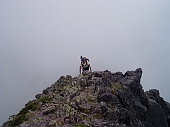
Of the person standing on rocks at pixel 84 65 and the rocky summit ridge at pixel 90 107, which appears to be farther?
the person standing on rocks at pixel 84 65

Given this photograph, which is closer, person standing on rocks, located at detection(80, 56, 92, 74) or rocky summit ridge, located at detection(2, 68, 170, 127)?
rocky summit ridge, located at detection(2, 68, 170, 127)

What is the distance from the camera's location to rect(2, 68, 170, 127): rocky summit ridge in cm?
1731

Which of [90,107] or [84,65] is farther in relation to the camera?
[84,65]

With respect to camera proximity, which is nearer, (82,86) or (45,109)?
(45,109)

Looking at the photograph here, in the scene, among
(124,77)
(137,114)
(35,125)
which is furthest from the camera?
(124,77)

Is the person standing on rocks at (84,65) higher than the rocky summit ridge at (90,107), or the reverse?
the person standing on rocks at (84,65)

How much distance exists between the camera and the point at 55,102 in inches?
832

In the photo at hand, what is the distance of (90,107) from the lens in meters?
19.7

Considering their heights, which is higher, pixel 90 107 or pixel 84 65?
pixel 84 65

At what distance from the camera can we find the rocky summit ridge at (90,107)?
17.3 metres

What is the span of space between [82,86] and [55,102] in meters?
5.17

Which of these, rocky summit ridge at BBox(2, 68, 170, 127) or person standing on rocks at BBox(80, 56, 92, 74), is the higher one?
person standing on rocks at BBox(80, 56, 92, 74)

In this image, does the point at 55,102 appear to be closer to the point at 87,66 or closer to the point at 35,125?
the point at 35,125

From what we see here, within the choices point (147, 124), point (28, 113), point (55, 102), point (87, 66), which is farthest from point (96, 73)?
point (28, 113)
